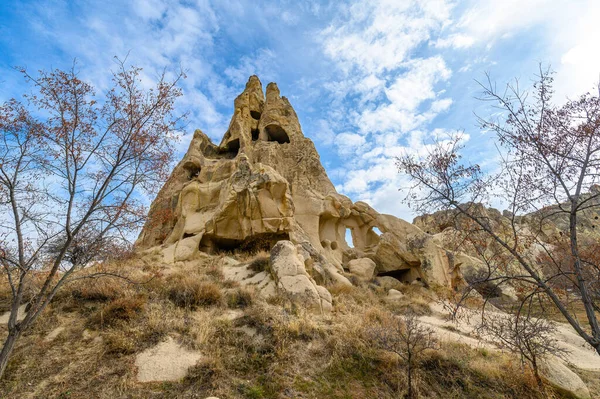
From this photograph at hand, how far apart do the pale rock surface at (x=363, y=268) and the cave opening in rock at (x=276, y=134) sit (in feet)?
39.0

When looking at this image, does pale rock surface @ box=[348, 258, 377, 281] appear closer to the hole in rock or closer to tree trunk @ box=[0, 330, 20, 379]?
the hole in rock

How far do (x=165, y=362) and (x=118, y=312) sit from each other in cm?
207

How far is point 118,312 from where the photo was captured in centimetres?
643

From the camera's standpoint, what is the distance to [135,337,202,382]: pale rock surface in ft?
16.0

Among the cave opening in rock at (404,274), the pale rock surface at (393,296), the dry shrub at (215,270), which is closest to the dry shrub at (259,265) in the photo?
the dry shrub at (215,270)

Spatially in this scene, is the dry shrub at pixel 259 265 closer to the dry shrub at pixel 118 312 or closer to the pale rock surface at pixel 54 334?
the dry shrub at pixel 118 312

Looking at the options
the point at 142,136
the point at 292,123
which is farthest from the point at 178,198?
the point at 142,136

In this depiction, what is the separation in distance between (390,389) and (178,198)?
52.6 feet

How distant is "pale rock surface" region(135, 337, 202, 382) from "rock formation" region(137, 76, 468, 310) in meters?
3.98

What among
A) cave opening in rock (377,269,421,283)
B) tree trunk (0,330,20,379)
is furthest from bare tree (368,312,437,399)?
cave opening in rock (377,269,421,283)

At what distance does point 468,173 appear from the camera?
575 cm

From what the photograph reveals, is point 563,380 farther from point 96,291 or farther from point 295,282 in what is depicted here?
point 96,291

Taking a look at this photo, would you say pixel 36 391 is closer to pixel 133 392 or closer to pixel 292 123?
pixel 133 392

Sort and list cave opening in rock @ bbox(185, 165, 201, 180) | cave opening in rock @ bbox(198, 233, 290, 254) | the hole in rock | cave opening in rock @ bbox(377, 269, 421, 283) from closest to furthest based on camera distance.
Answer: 1. cave opening in rock @ bbox(198, 233, 290, 254)
2. cave opening in rock @ bbox(377, 269, 421, 283)
3. the hole in rock
4. cave opening in rock @ bbox(185, 165, 201, 180)
